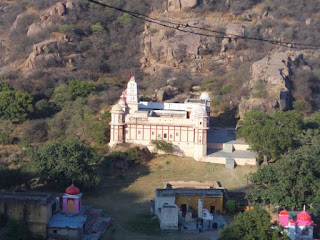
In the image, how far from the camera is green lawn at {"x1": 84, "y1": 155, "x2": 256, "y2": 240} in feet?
90.1

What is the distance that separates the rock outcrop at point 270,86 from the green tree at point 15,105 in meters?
15.9

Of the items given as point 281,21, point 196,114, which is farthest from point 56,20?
point 196,114

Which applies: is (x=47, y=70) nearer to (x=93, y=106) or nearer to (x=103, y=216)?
(x=93, y=106)

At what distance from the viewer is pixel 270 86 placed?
161ft

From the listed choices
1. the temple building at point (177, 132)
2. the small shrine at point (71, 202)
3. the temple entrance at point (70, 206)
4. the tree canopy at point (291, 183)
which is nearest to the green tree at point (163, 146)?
the temple building at point (177, 132)

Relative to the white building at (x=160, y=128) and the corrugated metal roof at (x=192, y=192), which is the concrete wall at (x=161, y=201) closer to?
the corrugated metal roof at (x=192, y=192)

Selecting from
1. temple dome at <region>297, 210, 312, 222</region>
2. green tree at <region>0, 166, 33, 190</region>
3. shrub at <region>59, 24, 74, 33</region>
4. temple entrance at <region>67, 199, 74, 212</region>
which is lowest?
temple entrance at <region>67, 199, 74, 212</region>

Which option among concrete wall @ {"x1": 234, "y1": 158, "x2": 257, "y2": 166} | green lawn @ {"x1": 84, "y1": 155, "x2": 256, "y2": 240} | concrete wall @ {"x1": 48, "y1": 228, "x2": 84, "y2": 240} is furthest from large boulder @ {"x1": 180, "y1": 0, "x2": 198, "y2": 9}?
concrete wall @ {"x1": 48, "y1": 228, "x2": 84, "y2": 240}

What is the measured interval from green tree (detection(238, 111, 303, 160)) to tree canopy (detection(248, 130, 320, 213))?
4962mm

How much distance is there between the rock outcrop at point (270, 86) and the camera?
4641cm

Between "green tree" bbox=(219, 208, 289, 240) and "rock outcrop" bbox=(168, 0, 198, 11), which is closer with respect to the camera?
"green tree" bbox=(219, 208, 289, 240)

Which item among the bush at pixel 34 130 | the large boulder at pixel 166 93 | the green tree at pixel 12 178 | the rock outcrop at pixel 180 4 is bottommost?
the green tree at pixel 12 178

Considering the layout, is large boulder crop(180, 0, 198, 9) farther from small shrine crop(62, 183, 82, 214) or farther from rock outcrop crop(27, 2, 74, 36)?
small shrine crop(62, 183, 82, 214)

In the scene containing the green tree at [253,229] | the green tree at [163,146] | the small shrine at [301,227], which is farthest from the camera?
the green tree at [163,146]
